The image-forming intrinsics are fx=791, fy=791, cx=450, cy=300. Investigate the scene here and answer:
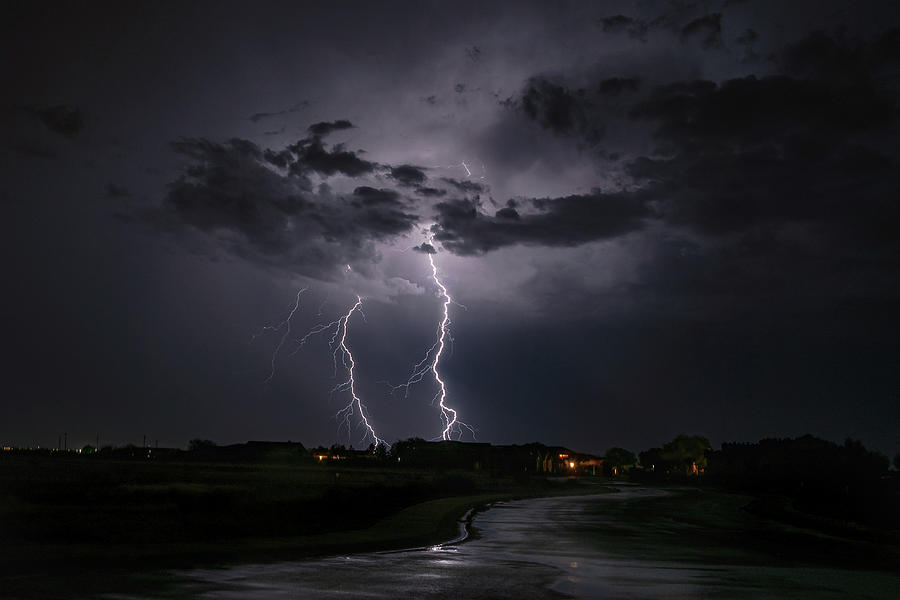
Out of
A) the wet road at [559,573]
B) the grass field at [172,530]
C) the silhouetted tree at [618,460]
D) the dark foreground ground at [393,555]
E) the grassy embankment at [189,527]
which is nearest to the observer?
the wet road at [559,573]

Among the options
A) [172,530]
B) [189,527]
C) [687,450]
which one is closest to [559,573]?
[172,530]

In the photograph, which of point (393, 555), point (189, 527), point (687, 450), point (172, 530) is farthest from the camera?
point (687, 450)

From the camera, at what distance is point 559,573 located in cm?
1352

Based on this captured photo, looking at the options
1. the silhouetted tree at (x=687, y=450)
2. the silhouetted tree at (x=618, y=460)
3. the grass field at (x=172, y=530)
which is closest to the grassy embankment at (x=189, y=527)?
the grass field at (x=172, y=530)

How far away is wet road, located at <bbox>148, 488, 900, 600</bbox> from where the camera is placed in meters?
11.2

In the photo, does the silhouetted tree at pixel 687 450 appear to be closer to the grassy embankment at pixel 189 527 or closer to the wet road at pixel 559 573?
the grassy embankment at pixel 189 527

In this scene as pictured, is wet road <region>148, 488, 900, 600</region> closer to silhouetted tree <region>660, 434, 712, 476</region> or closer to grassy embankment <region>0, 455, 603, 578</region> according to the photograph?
grassy embankment <region>0, 455, 603, 578</region>

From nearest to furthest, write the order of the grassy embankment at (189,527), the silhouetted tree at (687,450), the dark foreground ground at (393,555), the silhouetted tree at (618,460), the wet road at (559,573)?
1. the wet road at (559,573)
2. the dark foreground ground at (393,555)
3. the grassy embankment at (189,527)
4. the silhouetted tree at (687,450)
5. the silhouetted tree at (618,460)

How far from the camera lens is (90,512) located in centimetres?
2333

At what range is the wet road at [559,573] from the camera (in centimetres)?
1122

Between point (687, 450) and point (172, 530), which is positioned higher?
point (687, 450)

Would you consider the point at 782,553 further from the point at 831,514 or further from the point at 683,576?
the point at 831,514

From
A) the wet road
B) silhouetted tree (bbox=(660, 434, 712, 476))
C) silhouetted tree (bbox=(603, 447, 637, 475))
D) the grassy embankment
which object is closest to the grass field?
the grassy embankment

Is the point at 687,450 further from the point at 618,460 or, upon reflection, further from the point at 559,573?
the point at 559,573
